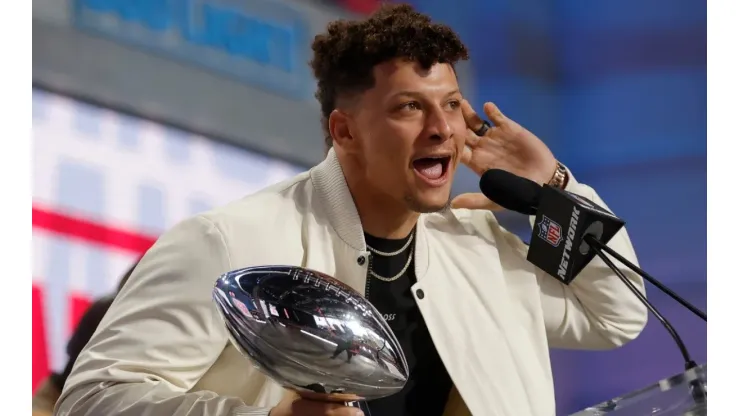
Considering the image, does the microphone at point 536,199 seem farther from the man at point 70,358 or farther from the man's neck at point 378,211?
the man at point 70,358

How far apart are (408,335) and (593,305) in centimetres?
37

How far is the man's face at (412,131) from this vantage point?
1521mm

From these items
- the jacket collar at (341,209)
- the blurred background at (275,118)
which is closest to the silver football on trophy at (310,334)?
the jacket collar at (341,209)

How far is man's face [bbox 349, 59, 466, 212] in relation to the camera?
4.99 feet

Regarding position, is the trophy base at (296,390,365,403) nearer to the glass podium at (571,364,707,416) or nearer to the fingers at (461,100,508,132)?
the glass podium at (571,364,707,416)

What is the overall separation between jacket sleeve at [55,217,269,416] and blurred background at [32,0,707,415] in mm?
450

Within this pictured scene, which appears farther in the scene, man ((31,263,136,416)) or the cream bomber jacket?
man ((31,263,136,416))

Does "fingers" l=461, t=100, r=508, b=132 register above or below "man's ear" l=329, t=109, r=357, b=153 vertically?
above

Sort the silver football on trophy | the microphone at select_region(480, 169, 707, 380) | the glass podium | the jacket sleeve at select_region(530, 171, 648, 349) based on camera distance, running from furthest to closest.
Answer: the jacket sleeve at select_region(530, 171, 648, 349) < the microphone at select_region(480, 169, 707, 380) < the glass podium < the silver football on trophy

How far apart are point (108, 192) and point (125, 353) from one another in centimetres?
57

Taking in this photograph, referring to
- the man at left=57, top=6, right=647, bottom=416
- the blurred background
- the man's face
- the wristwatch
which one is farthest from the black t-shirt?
the blurred background

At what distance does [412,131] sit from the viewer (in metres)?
1.52

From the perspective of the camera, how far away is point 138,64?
72.7 inches
